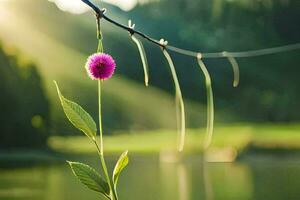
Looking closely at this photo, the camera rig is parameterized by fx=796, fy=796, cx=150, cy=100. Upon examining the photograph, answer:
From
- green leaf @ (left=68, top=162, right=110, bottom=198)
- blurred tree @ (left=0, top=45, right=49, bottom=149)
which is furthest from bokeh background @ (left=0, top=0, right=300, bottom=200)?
green leaf @ (left=68, top=162, right=110, bottom=198)

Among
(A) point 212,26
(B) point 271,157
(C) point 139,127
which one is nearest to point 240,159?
(B) point 271,157

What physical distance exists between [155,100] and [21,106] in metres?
3.88

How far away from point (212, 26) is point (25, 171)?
238 inches

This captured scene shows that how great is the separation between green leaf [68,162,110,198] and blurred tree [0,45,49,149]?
15.7m

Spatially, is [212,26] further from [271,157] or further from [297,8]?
[271,157]

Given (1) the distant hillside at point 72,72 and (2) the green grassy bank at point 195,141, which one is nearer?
(2) the green grassy bank at point 195,141

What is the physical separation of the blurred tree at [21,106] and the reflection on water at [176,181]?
2.94ft

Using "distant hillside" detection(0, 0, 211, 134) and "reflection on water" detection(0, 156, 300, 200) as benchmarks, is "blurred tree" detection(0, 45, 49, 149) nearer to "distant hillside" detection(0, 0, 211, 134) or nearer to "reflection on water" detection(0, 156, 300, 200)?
"distant hillside" detection(0, 0, 211, 134)

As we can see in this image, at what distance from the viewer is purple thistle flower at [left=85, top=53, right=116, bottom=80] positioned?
21.4 inches

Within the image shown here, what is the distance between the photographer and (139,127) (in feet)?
61.7

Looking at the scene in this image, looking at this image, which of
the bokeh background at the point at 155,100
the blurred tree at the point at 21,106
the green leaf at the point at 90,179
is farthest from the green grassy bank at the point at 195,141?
the green leaf at the point at 90,179

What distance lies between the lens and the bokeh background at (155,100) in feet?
54.5

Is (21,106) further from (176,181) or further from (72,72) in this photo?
(176,181)

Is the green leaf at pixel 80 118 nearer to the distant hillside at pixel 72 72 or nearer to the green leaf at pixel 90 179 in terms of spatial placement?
the green leaf at pixel 90 179
